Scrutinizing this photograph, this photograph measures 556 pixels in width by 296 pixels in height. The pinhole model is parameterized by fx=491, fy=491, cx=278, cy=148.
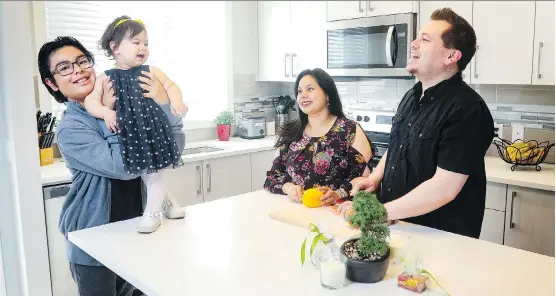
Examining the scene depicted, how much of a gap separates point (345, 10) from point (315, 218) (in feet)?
6.57

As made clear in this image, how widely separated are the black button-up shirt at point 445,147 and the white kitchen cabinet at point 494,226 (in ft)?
3.03

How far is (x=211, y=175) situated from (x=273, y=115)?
1150mm

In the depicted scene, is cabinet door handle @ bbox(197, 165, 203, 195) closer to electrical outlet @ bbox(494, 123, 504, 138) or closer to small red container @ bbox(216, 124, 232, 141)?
small red container @ bbox(216, 124, 232, 141)

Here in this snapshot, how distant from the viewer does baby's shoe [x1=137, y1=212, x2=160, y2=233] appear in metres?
1.50

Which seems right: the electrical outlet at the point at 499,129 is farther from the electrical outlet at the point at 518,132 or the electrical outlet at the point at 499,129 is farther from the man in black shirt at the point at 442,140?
the man in black shirt at the point at 442,140

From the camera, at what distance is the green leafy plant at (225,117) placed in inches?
144

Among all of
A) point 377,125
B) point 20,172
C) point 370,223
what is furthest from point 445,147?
point 377,125

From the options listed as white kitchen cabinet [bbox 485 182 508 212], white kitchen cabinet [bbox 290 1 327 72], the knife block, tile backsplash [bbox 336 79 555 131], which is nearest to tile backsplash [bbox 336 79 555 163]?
tile backsplash [bbox 336 79 555 131]

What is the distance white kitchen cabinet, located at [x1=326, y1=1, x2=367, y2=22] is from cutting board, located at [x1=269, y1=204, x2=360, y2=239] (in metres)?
1.75

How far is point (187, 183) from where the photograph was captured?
3002 millimetres

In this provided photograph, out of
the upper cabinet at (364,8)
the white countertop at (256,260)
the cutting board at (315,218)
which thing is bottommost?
the white countertop at (256,260)

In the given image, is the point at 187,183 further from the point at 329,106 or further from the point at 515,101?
the point at 515,101

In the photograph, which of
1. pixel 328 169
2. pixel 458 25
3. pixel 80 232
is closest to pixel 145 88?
pixel 80 232

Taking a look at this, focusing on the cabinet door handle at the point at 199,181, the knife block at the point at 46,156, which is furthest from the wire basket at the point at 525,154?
the knife block at the point at 46,156
